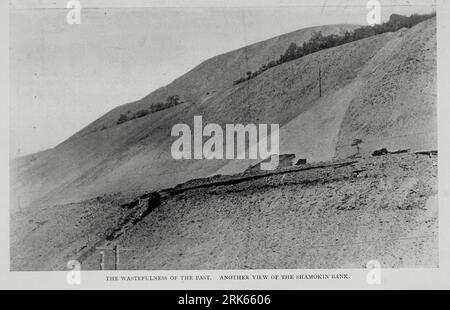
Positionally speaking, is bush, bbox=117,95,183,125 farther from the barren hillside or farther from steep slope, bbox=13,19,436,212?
the barren hillside

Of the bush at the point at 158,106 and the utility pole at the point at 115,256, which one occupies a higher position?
the bush at the point at 158,106

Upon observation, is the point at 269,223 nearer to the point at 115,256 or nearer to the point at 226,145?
the point at 226,145

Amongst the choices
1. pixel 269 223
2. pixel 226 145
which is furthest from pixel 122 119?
pixel 269 223

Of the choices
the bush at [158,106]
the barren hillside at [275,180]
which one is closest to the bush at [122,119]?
the bush at [158,106]

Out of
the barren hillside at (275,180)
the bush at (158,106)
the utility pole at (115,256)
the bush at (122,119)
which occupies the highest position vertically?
the bush at (158,106)

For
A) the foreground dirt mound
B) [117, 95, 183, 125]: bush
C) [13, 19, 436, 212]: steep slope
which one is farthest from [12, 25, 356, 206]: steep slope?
the foreground dirt mound

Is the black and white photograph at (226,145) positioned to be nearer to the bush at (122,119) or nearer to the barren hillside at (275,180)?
the barren hillside at (275,180)

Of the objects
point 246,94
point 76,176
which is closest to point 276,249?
A: point 246,94
